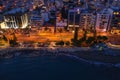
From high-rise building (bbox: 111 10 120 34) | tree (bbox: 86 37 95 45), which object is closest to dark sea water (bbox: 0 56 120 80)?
tree (bbox: 86 37 95 45)

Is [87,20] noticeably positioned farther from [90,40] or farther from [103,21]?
[90,40]

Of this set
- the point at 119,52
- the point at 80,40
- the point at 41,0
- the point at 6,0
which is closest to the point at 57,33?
the point at 80,40

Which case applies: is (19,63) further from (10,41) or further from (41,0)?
(41,0)

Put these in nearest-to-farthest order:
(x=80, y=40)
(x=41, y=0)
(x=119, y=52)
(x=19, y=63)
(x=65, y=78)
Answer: (x=65, y=78), (x=19, y=63), (x=119, y=52), (x=80, y=40), (x=41, y=0)

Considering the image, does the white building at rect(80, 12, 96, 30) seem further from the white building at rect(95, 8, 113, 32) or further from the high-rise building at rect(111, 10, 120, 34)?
the high-rise building at rect(111, 10, 120, 34)

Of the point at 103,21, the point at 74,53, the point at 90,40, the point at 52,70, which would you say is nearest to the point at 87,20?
the point at 103,21
